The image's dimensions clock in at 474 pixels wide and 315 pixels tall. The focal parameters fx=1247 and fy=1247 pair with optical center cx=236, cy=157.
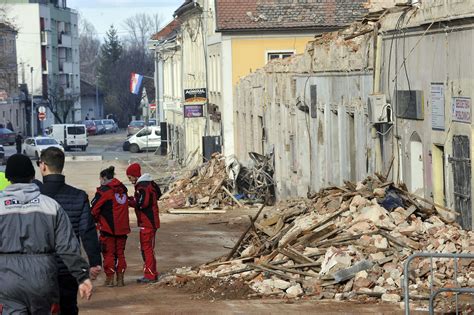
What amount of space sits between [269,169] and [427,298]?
68.0 feet

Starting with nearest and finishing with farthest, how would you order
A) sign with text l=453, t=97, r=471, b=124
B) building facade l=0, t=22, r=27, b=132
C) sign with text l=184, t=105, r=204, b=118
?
sign with text l=453, t=97, r=471, b=124, sign with text l=184, t=105, r=204, b=118, building facade l=0, t=22, r=27, b=132

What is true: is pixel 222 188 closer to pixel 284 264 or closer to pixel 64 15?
pixel 284 264

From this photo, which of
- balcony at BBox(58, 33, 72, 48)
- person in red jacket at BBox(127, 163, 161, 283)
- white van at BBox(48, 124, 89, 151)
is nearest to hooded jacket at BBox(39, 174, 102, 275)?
person in red jacket at BBox(127, 163, 161, 283)

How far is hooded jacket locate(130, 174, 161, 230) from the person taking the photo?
16.6 meters

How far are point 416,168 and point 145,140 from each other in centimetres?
5428

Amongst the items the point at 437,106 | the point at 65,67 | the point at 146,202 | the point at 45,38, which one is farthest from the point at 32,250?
the point at 65,67

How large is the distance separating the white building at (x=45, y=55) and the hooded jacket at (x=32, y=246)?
3958 inches

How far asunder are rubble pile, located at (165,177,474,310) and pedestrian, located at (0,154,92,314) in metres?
5.88

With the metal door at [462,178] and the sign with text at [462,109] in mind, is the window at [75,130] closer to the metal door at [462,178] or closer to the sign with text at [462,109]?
the metal door at [462,178]

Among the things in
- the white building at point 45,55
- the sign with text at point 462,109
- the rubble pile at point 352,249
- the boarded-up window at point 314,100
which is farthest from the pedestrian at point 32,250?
the white building at point 45,55

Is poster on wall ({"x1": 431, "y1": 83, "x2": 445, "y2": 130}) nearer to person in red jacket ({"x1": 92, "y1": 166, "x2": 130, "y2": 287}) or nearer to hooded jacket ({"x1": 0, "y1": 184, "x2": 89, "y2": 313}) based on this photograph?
person in red jacket ({"x1": 92, "y1": 166, "x2": 130, "y2": 287})

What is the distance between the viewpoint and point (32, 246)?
332 inches

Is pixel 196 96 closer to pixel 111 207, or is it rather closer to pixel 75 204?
pixel 111 207

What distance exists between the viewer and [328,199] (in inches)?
707
